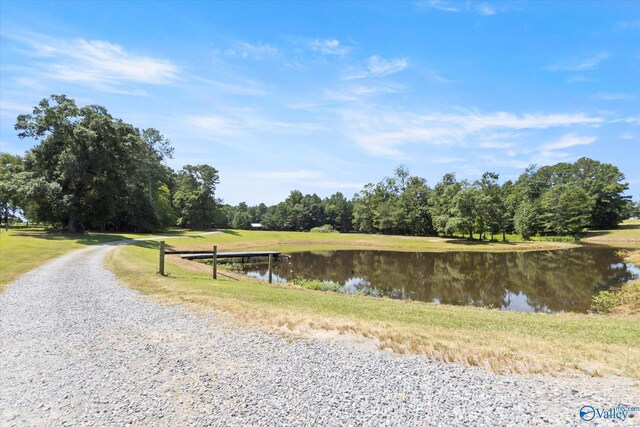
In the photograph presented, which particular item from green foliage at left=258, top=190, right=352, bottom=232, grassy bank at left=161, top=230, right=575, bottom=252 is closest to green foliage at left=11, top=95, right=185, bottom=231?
grassy bank at left=161, top=230, right=575, bottom=252

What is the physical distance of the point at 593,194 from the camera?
73938 mm

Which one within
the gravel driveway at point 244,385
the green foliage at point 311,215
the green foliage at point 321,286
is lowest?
the green foliage at point 321,286

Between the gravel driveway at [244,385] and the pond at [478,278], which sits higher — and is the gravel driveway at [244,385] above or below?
above

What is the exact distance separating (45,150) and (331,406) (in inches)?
1852

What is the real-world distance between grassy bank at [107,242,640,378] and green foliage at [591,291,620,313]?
20.0 ft

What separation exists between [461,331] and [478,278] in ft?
62.4

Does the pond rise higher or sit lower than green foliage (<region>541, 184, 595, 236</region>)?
lower

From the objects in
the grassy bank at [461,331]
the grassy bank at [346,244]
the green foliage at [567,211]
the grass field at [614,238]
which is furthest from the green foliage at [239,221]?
the grassy bank at [461,331]

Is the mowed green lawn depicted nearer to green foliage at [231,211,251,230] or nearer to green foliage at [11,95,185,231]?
green foliage at [11,95,185,231]

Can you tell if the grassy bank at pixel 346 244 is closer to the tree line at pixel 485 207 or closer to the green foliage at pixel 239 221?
the tree line at pixel 485 207

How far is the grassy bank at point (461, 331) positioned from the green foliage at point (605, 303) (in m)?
6.10

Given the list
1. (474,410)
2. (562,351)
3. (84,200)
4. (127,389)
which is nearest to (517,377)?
(474,410)

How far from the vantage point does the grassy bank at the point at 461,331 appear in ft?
20.4

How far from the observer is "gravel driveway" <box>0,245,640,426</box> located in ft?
14.9
